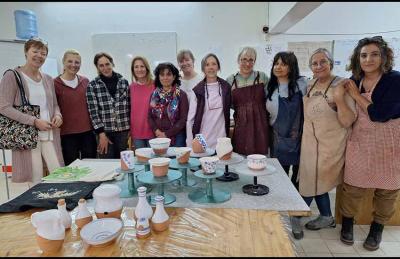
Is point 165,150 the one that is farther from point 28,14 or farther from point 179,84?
point 28,14

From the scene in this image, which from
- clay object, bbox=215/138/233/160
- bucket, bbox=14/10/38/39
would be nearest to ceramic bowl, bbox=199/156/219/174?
clay object, bbox=215/138/233/160

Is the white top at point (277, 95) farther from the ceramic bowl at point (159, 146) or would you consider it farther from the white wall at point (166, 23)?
the white wall at point (166, 23)

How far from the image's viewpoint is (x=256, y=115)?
2.05 meters

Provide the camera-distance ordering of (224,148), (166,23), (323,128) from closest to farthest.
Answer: (224,148)
(323,128)
(166,23)

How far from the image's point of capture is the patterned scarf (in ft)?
7.23

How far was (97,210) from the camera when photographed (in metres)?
1.10

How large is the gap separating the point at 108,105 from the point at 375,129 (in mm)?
1927

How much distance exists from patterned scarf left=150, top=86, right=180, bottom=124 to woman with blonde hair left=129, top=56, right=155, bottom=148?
94 mm

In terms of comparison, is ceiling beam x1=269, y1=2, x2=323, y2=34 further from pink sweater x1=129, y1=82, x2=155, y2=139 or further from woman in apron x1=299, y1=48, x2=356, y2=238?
pink sweater x1=129, y1=82, x2=155, y2=139

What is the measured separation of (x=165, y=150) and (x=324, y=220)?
150cm

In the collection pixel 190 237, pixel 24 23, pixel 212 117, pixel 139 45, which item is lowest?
pixel 190 237

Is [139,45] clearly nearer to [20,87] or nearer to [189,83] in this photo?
[189,83]

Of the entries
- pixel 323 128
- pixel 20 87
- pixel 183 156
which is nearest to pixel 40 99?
pixel 20 87

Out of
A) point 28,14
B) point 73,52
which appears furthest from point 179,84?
point 28,14
